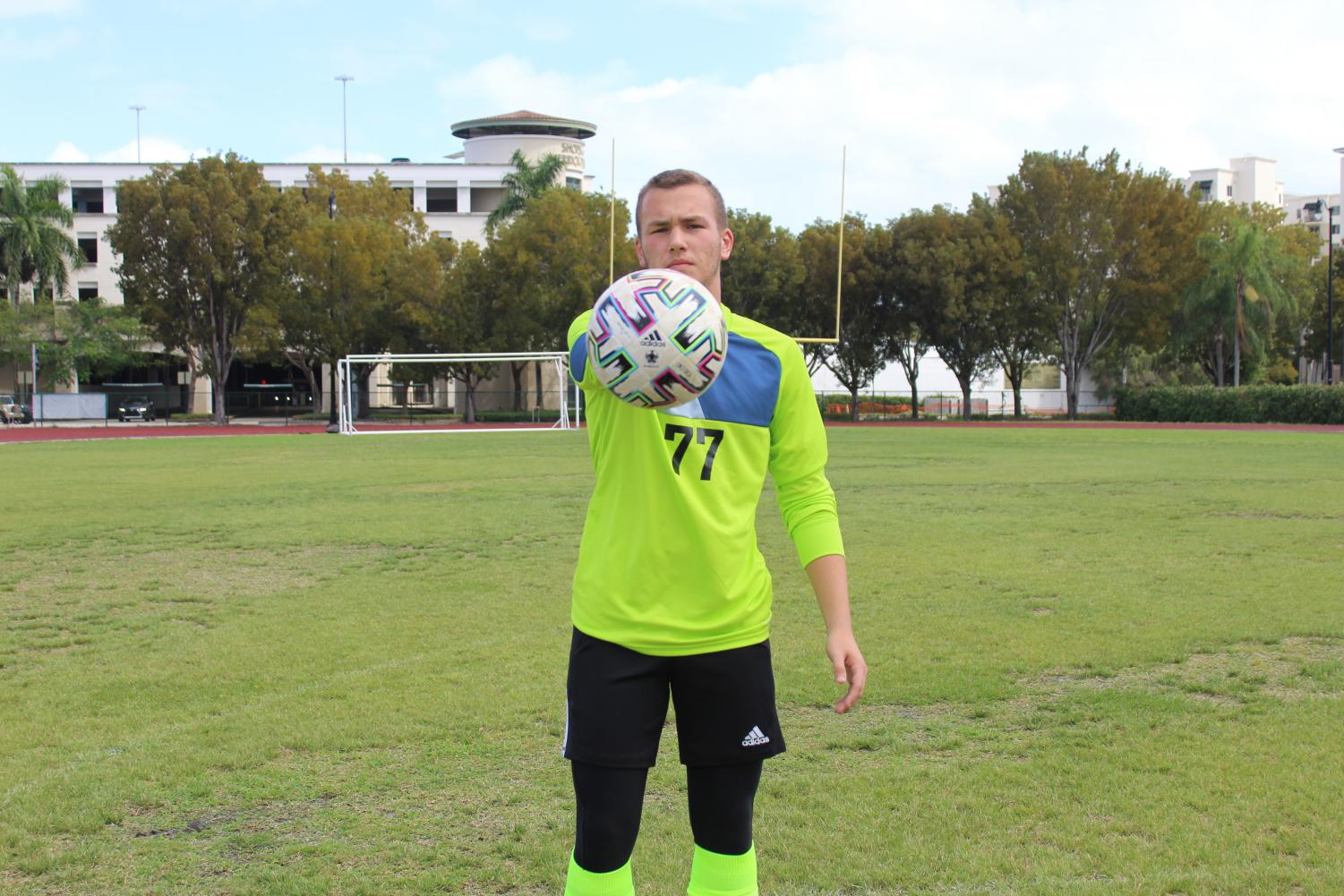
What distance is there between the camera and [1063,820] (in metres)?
4.21

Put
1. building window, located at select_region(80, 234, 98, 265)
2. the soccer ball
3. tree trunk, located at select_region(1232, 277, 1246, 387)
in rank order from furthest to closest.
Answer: building window, located at select_region(80, 234, 98, 265), tree trunk, located at select_region(1232, 277, 1246, 387), the soccer ball

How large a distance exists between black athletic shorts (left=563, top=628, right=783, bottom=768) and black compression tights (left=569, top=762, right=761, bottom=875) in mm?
33

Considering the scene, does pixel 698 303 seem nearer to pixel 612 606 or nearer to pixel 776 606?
pixel 612 606

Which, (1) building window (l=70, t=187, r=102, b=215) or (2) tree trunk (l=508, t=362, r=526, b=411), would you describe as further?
(1) building window (l=70, t=187, r=102, b=215)

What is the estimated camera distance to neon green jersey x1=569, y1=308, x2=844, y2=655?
2.59m

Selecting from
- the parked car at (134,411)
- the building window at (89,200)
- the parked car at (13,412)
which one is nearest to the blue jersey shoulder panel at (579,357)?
the parked car at (13,412)

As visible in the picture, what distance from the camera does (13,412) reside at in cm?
4866

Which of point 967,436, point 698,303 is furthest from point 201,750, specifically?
point 967,436

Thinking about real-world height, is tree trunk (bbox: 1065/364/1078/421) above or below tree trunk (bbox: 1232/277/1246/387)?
below

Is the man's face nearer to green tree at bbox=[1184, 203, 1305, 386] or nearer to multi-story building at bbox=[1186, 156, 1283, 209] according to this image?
green tree at bbox=[1184, 203, 1305, 386]

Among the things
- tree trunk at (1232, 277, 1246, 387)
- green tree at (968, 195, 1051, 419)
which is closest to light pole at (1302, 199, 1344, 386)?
tree trunk at (1232, 277, 1246, 387)

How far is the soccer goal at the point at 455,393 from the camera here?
38750 mm

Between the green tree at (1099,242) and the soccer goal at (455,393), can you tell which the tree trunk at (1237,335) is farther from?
the soccer goal at (455,393)

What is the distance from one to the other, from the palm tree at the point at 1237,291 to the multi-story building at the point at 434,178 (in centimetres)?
3480
